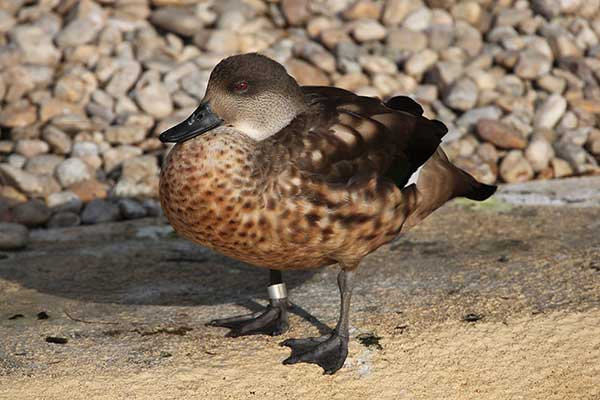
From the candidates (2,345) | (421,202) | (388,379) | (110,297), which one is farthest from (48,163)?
(388,379)

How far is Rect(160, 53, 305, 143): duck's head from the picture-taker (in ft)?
13.3

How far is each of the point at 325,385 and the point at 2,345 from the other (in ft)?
4.44

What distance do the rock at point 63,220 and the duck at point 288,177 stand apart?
2.26 m

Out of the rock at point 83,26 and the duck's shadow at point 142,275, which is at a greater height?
the rock at point 83,26

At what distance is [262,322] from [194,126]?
933 mm

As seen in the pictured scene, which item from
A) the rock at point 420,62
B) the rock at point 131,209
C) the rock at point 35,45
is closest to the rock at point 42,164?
the rock at point 131,209

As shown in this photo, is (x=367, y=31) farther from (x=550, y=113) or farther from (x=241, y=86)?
(x=241, y=86)

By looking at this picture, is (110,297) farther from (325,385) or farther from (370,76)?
(370,76)

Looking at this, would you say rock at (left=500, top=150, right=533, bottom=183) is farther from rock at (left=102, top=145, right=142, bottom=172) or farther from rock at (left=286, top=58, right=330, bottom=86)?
rock at (left=102, top=145, right=142, bottom=172)

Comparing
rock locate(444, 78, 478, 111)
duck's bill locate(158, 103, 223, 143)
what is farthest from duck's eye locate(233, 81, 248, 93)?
rock locate(444, 78, 478, 111)

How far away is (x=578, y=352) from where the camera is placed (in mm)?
3891

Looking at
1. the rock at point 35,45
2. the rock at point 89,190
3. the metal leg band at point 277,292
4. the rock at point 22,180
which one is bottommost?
the metal leg band at point 277,292

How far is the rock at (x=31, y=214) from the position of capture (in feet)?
20.6

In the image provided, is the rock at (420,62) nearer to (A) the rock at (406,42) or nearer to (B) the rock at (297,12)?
(A) the rock at (406,42)
